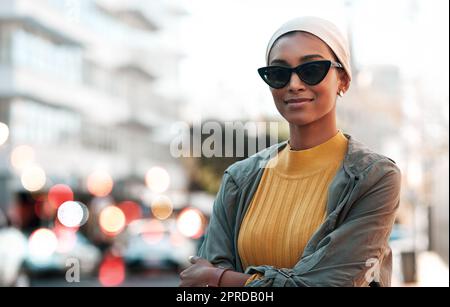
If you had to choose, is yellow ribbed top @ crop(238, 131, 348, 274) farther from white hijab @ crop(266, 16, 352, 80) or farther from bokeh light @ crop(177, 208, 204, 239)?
bokeh light @ crop(177, 208, 204, 239)

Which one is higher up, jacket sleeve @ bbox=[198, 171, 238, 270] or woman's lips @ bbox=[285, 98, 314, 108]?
woman's lips @ bbox=[285, 98, 314, 108]

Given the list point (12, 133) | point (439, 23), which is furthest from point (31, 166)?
point (439, 23)

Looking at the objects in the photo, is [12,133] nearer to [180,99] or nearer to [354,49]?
[180,99]

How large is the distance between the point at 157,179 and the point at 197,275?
6442 centimetres

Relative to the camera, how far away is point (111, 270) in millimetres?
28172

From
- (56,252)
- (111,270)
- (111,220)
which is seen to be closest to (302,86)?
(56,252)

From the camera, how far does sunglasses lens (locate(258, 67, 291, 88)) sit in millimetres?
2324

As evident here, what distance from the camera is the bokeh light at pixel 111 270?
82.7 ft

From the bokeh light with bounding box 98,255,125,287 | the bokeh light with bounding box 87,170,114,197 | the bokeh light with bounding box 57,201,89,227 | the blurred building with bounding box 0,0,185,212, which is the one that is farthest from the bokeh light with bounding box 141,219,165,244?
the bokeh light with bounding box 87,170,114,197

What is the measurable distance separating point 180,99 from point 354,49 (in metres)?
65.2

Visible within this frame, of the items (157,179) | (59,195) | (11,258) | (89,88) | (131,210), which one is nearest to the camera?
(11,258)

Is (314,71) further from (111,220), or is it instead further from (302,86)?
(111,220)

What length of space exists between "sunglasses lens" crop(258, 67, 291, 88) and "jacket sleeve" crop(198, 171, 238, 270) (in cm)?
28

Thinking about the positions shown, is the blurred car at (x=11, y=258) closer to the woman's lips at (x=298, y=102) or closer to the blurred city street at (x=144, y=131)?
the blurred city street at (x=144, y=131)
